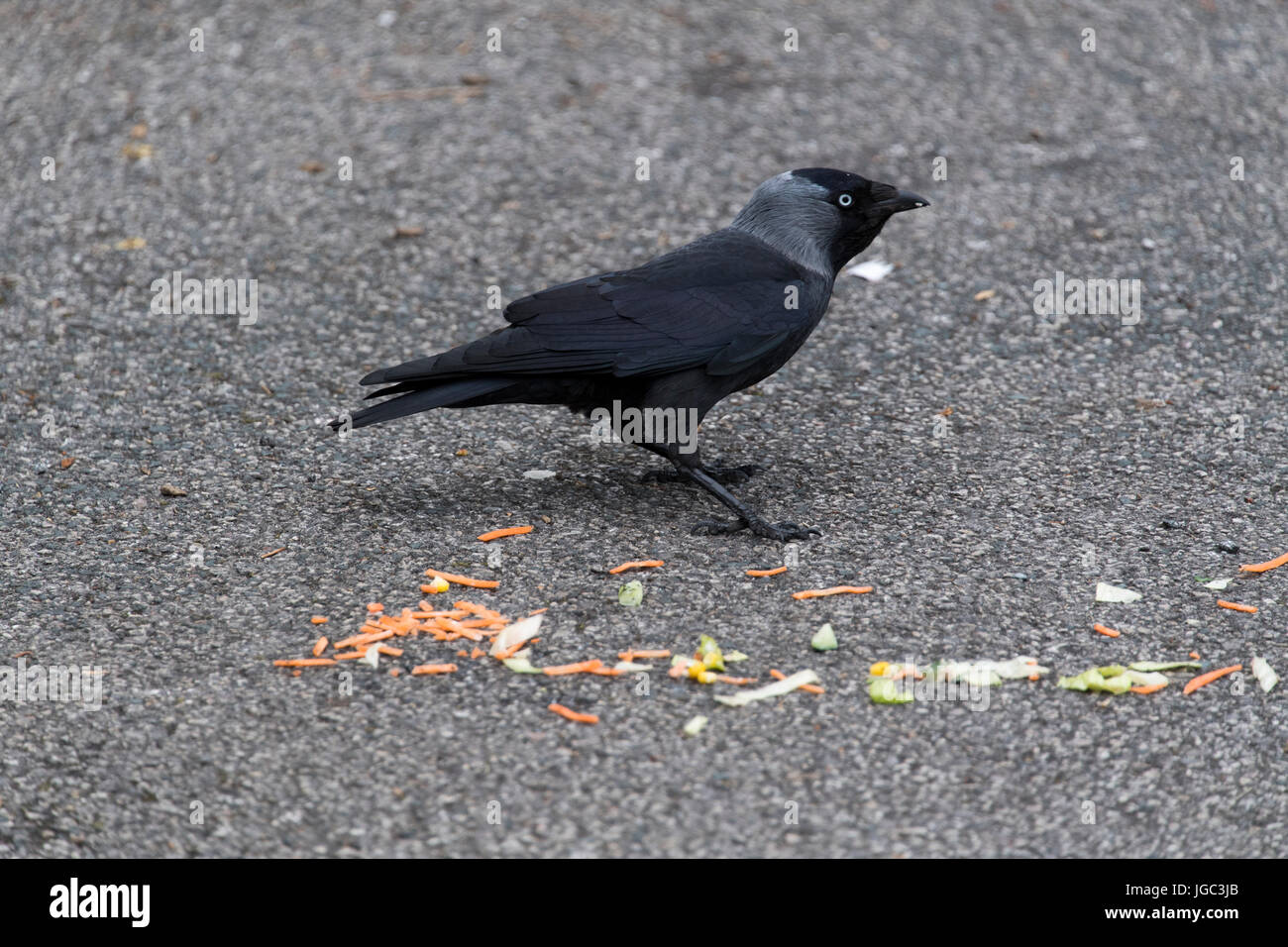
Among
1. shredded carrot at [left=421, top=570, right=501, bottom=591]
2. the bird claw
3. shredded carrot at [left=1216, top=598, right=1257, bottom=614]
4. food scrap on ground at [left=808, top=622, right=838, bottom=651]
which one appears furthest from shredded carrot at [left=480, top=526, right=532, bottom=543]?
shredded carrot at [left=1216, top=598, right=1257, bottom=614]

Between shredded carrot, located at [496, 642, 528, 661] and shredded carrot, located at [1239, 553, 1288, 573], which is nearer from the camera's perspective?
shredded carrot, located at [496, 642, 528, 661]

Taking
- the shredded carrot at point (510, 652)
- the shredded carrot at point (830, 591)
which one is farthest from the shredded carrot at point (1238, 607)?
the shredded carrot at point (510, 652)

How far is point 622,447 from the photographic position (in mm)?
5438

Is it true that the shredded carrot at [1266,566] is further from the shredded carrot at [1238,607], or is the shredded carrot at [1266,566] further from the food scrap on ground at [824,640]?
the food scrap on ground at [824,640]

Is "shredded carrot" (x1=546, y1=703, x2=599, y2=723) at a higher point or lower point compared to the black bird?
lower

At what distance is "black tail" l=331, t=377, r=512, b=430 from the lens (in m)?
4.47

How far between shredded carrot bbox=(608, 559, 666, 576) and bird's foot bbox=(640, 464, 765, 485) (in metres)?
0.67

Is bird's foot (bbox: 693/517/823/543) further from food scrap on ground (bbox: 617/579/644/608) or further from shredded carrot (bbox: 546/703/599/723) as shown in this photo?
shredded carrot (bbox: 546/703/599/723)

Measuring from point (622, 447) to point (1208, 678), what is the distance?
8.14 feet

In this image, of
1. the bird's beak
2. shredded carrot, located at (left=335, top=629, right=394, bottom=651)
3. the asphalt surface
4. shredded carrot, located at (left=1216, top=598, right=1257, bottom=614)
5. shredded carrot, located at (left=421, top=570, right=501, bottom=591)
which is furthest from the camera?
the bird's beak

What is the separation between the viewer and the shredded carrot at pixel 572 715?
360 centimetres

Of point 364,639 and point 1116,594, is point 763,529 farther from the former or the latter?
point 364,639

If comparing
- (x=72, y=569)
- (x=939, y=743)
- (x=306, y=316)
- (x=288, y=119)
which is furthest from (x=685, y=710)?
(x=288, y=119)

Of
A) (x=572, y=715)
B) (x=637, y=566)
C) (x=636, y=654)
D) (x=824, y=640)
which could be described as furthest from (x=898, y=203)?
(x=572, y=715)
